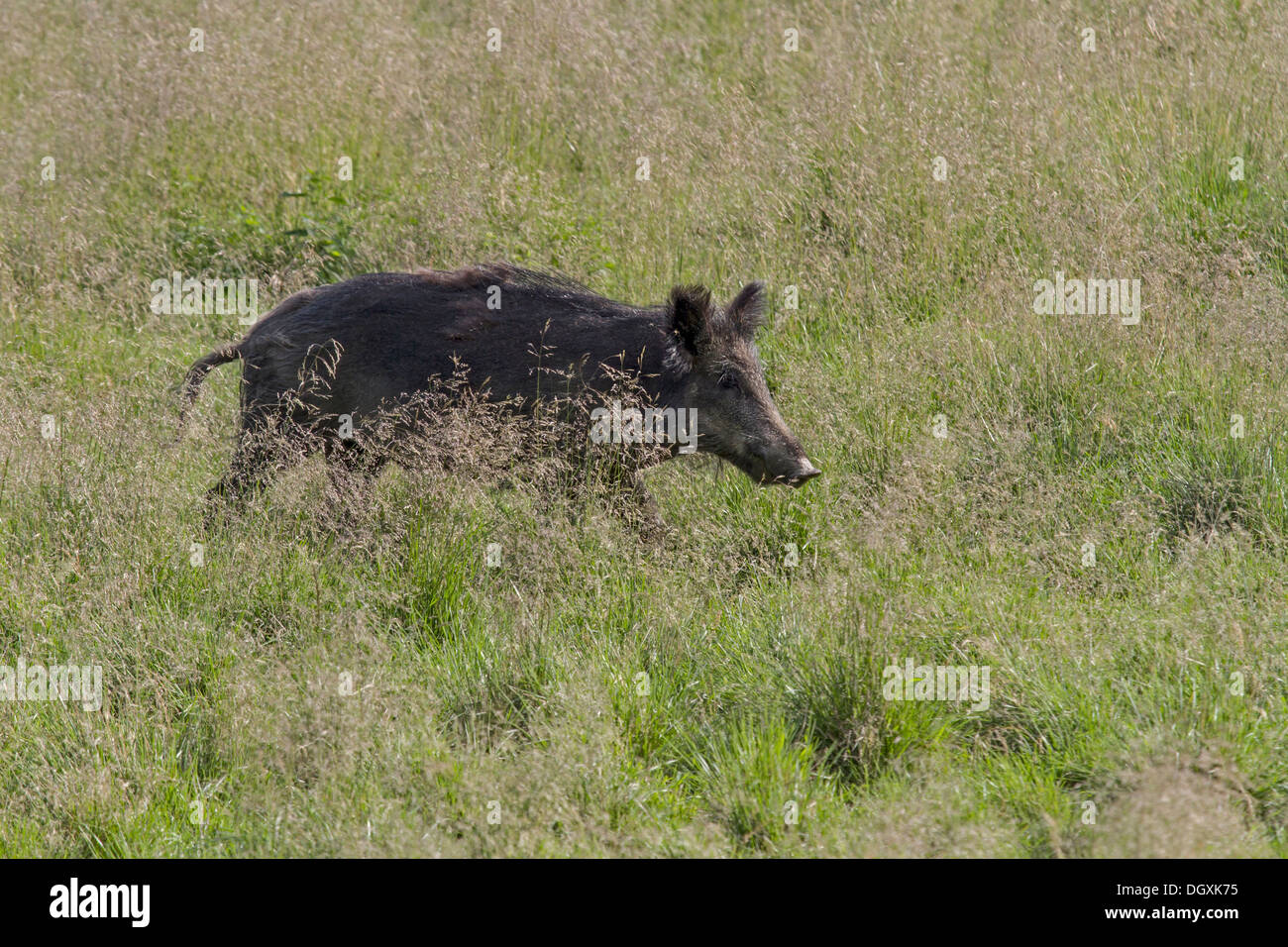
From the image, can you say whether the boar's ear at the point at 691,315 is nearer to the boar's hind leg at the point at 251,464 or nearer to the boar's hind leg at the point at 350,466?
the boar's hind leg at the point at 350,466

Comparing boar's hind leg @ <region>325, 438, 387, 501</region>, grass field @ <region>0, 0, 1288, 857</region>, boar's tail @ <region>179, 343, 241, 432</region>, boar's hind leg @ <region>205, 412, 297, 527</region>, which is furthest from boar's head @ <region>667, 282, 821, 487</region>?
boar's tail @ <region>179, 343, 241, 432</region>

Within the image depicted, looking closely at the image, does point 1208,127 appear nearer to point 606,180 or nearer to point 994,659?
point 606,180

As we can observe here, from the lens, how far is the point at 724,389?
6109 millimetres

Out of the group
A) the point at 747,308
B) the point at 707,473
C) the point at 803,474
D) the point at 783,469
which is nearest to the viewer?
the point at 803,474

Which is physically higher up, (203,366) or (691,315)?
(691,315)

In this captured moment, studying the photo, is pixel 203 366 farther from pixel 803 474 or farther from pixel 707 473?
pixel 803 474

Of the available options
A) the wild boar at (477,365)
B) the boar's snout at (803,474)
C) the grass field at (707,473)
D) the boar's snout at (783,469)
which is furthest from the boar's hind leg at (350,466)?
the boar's snout at (803,474)

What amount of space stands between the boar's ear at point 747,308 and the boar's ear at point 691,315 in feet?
0.78

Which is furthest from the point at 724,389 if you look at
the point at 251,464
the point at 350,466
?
the point at 251,464

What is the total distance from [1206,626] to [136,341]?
6.39 meters

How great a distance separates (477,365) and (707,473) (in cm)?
127

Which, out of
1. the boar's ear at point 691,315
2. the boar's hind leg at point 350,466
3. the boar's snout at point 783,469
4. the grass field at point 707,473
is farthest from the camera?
the boar's ear at point 691,315

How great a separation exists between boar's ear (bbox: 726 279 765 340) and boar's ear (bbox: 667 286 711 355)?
239mm

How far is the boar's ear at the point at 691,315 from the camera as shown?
5.92 m
